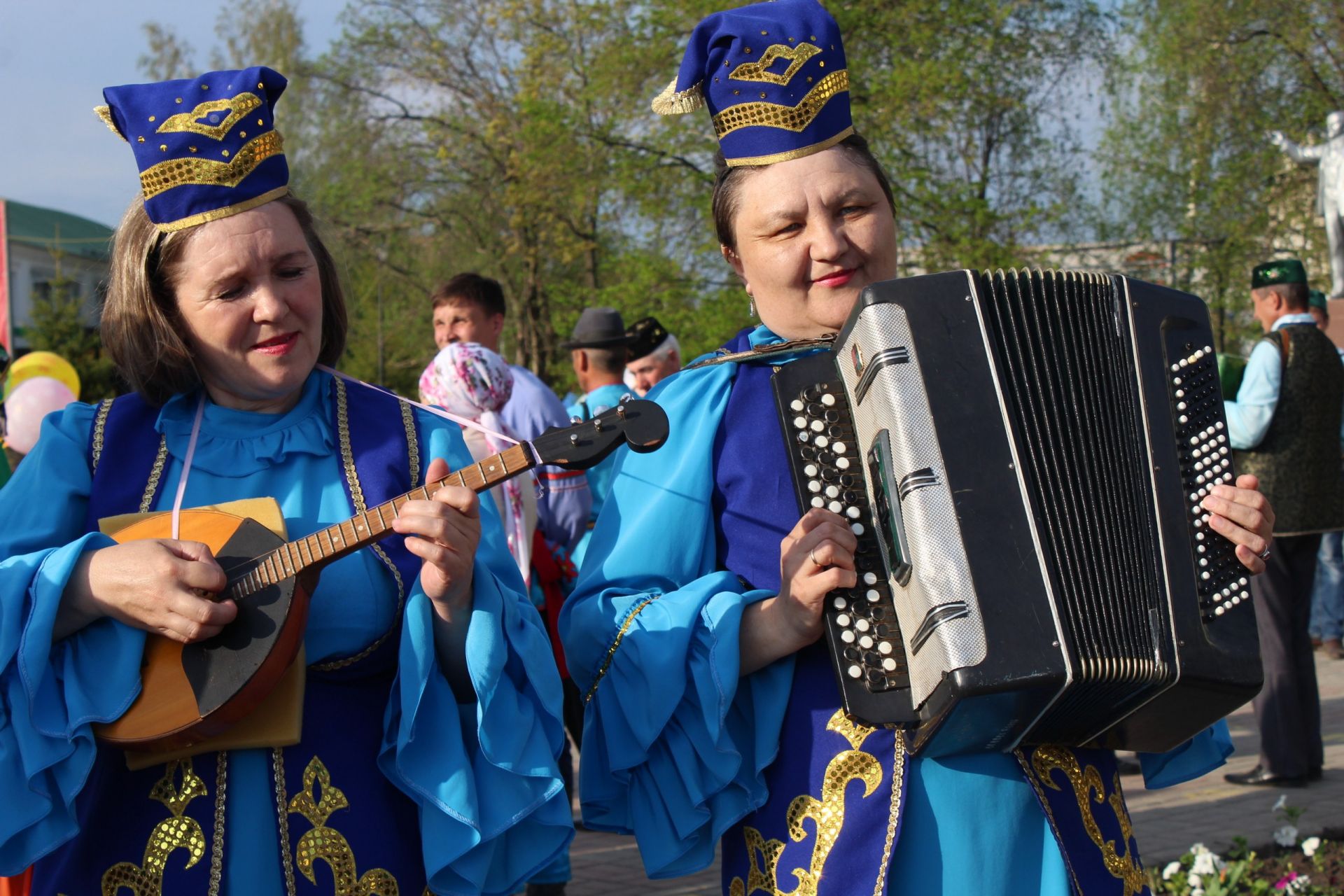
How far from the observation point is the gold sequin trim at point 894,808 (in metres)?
2.18

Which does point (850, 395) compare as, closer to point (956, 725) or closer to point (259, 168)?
point (956, 725)

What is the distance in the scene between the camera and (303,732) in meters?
2.26

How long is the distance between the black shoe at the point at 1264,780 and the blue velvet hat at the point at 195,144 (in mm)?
5408

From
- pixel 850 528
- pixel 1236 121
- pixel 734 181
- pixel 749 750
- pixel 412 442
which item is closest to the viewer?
pixel 850 528

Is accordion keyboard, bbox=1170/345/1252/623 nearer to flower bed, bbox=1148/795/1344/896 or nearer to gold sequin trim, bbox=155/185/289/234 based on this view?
gold sequin trim, bbox=155/185/289/234

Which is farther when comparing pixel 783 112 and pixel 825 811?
pixel 783 112

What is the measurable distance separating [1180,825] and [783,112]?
13.7ft

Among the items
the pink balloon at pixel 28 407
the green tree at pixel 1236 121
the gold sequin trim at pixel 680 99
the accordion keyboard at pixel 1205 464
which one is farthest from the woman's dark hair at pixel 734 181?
the green tree at pixel 1236 121

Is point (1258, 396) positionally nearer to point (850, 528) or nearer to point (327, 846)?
point (850, 528)

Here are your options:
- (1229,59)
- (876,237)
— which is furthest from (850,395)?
(1229,59)

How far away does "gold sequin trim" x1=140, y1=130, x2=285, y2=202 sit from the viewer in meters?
2.39

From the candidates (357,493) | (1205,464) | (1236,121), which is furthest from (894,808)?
(1236,121)

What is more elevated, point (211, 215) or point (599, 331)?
point (599, 331)

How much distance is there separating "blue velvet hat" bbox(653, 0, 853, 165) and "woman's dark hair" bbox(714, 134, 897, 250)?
0.05 feet
